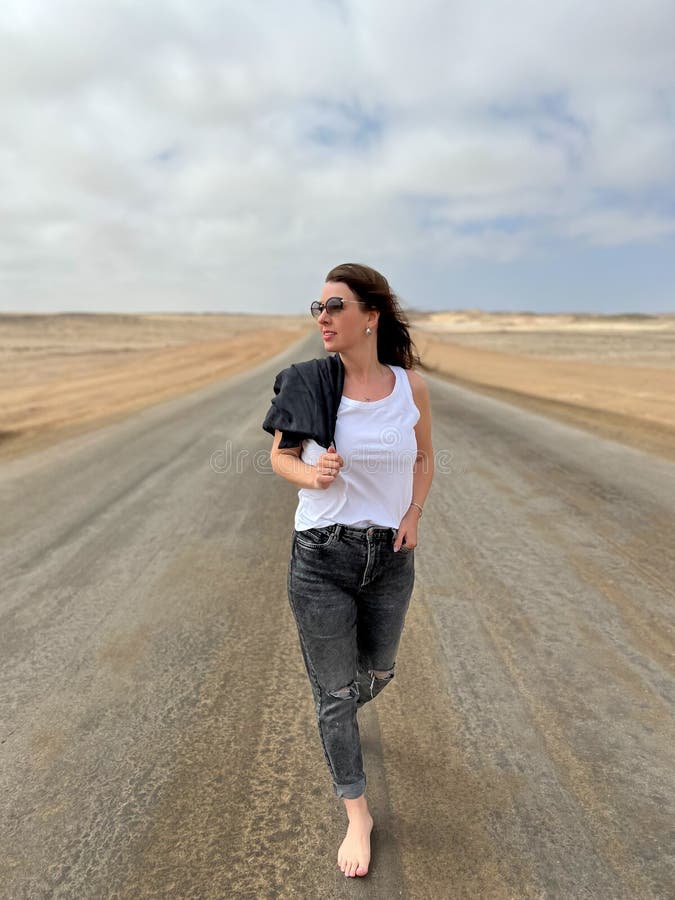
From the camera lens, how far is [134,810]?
92.0 inches

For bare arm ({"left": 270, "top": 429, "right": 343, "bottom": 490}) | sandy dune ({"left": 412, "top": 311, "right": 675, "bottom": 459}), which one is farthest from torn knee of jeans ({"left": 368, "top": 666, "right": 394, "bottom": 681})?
sandy dune ({"left": 412, "top": 311, "right": 675, "bottom": 459})

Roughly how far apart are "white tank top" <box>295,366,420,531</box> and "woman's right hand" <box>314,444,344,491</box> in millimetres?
104

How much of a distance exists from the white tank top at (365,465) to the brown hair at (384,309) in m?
0.24

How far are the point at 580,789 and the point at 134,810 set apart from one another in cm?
173

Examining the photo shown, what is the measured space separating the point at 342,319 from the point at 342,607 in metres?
Answer: 0.94

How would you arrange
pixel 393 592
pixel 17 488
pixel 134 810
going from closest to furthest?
pixel 393 592 → pixel 134 810 → pixel 17 488

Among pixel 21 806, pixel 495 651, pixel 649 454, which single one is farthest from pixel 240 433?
pixel 21 806

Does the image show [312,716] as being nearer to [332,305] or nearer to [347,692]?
[347,692]

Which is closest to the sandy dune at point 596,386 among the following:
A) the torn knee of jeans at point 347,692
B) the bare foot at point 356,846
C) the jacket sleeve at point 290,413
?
the jacket sleeve at point 290,413

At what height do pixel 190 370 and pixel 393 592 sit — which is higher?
pixel 393 592

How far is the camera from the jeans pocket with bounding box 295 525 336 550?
1.96 meters

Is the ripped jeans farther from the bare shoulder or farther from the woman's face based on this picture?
the woman's face

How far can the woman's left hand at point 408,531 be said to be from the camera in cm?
204

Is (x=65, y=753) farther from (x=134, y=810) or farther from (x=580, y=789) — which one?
(x=580, y=789)
